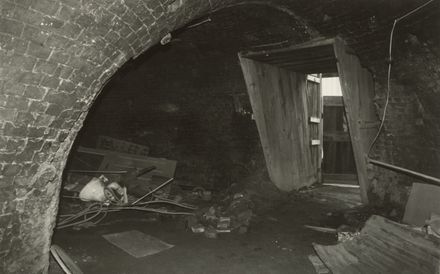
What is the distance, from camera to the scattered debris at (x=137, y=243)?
156 inches

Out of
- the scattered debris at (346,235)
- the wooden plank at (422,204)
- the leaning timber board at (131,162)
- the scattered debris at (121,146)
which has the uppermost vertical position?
the scattered debris at (121,146)

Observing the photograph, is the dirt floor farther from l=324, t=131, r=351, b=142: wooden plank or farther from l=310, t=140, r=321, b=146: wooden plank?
l=324, t=131, r=351, b=142: wooden plank

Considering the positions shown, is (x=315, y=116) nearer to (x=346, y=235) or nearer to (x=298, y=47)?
(x=298, y=47)

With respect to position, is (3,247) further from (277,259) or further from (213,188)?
(213,188)

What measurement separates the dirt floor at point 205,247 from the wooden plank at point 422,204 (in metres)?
1.12

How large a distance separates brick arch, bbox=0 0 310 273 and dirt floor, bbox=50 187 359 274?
643mm

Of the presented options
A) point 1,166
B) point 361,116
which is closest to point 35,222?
Answer: point 1,166

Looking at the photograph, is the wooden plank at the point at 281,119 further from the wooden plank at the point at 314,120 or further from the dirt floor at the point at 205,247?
the dirt floor at the point at 205,247

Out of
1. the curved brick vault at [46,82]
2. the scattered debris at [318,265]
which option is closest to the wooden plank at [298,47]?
the curved brick vault at [46,82]

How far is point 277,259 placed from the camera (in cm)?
380

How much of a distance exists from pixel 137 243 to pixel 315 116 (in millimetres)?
5246

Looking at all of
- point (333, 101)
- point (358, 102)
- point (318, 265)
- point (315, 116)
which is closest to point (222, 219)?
point (318, 265)

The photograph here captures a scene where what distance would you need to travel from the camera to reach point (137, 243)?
420cm

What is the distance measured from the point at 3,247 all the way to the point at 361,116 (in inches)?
194
